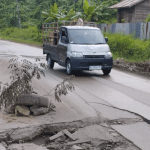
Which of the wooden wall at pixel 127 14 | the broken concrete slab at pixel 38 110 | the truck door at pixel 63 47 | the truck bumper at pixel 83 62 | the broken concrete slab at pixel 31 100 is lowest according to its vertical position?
the broken concrete slab at pixel 38 110

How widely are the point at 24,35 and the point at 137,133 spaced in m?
35.4

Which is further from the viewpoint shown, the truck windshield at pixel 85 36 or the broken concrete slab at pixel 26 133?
the truck windshield at pixel 85 36

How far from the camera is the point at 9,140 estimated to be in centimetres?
490

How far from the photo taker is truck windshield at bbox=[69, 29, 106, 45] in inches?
448

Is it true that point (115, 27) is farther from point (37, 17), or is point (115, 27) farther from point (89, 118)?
point (37, 17)

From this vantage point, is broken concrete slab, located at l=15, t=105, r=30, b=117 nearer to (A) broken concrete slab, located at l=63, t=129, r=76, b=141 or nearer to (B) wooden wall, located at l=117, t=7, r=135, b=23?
(A) broken concrete slab, located at l=63, t=129, r=76, b=141

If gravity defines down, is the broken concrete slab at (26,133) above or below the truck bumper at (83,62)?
below

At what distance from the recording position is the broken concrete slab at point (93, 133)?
498cm

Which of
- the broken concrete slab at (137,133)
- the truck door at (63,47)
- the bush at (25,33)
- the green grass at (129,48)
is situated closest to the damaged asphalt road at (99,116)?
the broken concrete slab at (137,133)

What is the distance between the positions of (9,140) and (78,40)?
7.05m

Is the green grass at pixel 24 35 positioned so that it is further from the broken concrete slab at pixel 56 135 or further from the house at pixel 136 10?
the broken concrete slab at pixel 56 135

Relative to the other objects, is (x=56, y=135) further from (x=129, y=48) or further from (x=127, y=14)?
(x=127, y=14)

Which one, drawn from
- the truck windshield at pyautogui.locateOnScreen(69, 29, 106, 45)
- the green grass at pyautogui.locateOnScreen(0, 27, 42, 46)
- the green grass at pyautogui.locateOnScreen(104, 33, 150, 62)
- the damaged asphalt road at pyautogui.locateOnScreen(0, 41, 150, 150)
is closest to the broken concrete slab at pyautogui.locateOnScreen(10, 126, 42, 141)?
the damaged asphalt road at pyautogui.locateOnScreen(0, 41, 150, 150)

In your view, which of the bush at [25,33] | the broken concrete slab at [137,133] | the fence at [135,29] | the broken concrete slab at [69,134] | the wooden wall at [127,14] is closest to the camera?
the broken concrete slab at [137,133]
